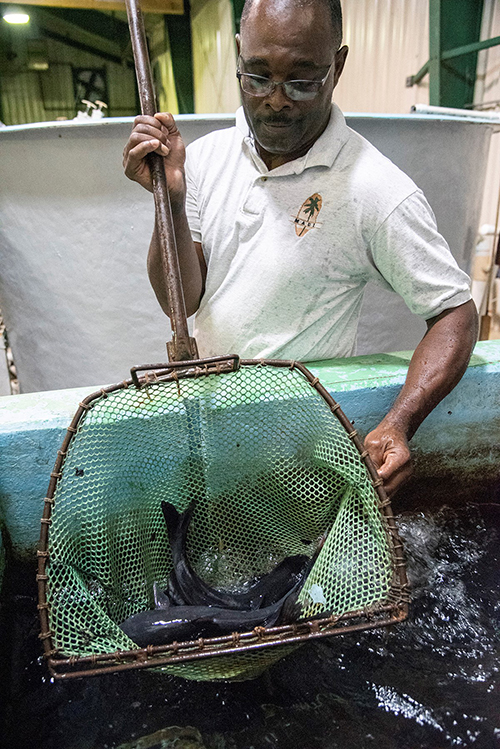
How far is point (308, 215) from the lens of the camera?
1.60m

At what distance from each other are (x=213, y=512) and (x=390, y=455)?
0.55 meters

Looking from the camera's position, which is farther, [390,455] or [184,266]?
[184,266]

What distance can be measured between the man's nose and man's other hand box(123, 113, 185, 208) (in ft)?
0.92

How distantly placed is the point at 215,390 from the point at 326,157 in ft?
2.57

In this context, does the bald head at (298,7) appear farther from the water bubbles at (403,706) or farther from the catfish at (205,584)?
the water bubbles at (403,706)

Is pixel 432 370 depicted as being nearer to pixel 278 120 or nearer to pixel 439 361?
pixel 439 361

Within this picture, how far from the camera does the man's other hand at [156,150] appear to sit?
1335 mm

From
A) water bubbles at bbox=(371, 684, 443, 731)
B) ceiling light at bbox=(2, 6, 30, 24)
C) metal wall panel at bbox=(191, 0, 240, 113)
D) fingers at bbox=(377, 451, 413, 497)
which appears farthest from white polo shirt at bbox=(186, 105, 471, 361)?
ceiling light at bbox=(2, 6, 30, 24)

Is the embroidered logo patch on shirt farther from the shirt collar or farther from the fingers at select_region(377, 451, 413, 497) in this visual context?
the fingers at select_region(377, 451, 413, 497)

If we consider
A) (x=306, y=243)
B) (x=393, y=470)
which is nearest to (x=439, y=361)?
(x=393, y=470)

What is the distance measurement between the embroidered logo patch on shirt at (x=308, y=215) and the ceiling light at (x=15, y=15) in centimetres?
1173

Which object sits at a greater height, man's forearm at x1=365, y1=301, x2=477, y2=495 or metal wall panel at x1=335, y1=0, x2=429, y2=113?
metal wall panel at x1=335, y1=0, x2=429, y2=113

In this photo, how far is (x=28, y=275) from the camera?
311 cm

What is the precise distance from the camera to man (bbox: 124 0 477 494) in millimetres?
1397
